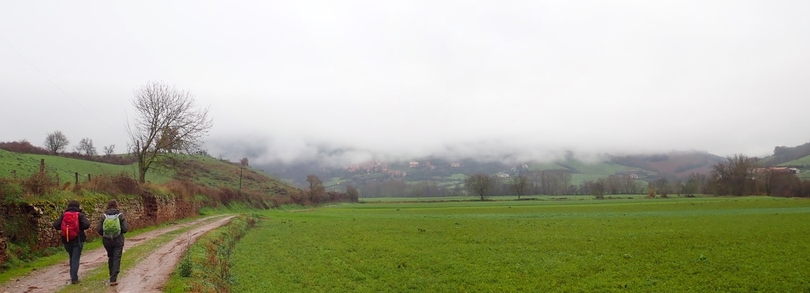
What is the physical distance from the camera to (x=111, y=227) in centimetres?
1410

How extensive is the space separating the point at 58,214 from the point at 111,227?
36.8ft

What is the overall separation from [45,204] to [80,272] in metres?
7.91

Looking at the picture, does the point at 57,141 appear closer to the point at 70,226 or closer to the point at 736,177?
the point at 70,226

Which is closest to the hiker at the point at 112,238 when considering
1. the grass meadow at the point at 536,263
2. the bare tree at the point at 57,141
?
the grass meadow at the point at 536,263

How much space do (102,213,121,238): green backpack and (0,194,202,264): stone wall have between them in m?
6.50

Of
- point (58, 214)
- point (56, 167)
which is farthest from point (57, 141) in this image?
point (58, 214)

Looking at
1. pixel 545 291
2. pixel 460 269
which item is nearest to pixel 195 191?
pixel 460 269

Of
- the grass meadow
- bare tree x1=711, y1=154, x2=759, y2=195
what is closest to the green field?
the grass meadow

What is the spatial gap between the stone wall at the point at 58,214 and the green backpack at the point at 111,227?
650 centimetres

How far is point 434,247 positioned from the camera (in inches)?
1094

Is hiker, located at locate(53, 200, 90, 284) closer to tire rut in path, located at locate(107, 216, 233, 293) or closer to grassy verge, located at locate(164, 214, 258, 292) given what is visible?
tire rut in path, located at locate(107, 216, 233, 293)

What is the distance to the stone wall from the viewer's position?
62.5ft

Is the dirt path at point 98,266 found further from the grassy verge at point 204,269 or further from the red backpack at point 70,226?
the red backpack at point 70,226

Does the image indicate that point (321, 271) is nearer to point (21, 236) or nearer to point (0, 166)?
point (21, 236)
